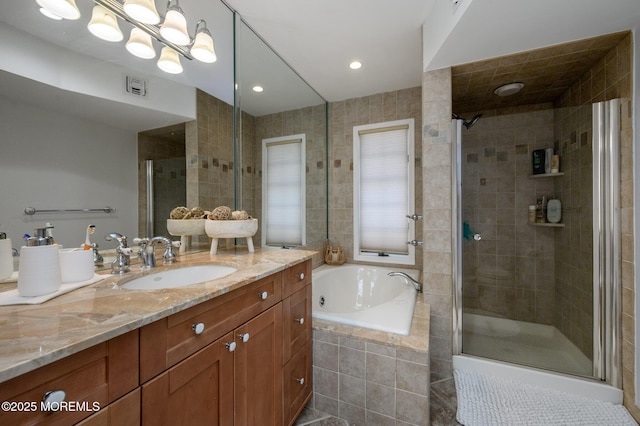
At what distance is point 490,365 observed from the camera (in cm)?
178

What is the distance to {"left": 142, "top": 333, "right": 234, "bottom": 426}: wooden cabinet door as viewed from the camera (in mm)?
660

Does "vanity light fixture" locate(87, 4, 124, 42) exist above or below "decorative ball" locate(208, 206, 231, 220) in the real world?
above

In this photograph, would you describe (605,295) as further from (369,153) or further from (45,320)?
(45,320)

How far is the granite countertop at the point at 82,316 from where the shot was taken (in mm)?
442

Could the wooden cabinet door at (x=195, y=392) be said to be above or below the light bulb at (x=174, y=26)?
Answer: below

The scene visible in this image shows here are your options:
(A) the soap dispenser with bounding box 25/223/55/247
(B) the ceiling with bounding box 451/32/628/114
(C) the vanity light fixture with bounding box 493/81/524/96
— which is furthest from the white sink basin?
(C) the vanity light fixture with bounding box 493/81/524/96

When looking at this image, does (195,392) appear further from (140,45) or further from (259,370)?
(140,45)

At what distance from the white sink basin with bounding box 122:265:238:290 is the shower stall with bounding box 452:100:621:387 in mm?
1615

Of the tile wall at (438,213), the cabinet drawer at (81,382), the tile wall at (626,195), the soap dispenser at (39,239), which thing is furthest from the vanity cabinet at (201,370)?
the tile wall at (626,195)

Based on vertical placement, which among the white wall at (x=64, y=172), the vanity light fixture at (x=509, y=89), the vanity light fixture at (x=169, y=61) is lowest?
the white wall at (x=64, y=172)

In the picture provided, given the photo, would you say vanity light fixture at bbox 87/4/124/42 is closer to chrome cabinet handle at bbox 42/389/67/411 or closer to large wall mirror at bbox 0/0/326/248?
large wall mirror at bbox 0/0/326/248

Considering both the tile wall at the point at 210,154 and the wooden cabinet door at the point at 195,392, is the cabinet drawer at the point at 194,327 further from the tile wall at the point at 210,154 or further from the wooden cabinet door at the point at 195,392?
the tile wall at the point at 210,154

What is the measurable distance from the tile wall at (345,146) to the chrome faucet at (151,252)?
194 cm

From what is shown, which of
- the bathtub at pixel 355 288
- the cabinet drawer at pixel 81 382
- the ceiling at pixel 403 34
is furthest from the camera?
the bathtub at pixel 355 288
